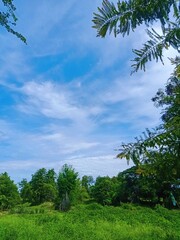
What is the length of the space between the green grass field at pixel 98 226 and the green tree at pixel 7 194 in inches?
865

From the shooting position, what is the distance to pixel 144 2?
7.64 feet

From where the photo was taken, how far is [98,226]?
1620 cm

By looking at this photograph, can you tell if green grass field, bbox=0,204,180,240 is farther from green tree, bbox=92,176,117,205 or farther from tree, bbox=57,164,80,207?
green tree, bbox=92,176,117,205

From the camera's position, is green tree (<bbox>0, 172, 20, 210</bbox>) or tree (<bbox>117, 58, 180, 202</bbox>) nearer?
tree (<bbox>117, 58, 180, 202</bbox>)

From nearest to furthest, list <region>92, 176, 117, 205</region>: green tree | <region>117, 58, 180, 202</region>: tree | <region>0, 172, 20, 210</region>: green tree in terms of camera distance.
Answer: <region>117, 58, 180, 202</region>: tree < <region>92, 176, 117, 205</region>: green tree < <region>0, 172, 20, 210</region>: green tree

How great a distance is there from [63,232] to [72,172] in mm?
21383

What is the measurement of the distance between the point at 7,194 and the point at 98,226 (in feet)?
102

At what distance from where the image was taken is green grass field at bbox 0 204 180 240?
1293 centimetres

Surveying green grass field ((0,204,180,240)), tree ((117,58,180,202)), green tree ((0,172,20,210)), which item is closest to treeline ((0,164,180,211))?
green tree ((0,172,20,210))

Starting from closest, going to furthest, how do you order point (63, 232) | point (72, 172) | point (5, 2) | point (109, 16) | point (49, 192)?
point (109, 16)
point (5, 2)
point (63, 232)
point (72, 172)
point (49, 192)

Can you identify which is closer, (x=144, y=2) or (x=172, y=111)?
(x=144, y=2)

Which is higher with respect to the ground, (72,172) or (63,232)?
(72,172)

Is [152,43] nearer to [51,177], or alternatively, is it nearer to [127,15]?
[127,15]

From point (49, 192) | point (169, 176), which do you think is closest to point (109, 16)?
point (169, 176)
